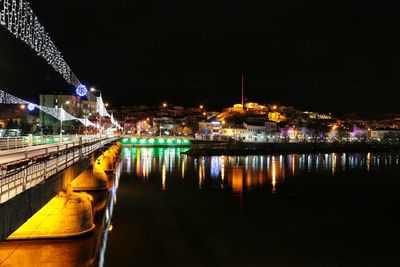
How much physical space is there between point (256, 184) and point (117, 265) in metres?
25.1

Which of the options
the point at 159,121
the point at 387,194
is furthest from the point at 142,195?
the point at 159,121

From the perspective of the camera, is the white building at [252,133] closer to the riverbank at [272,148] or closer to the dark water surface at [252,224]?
the riverbank at [272,148]

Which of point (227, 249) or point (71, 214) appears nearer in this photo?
point (71, 214)

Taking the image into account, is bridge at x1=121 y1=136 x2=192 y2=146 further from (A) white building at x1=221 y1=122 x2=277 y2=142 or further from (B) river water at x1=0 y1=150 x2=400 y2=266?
(B) river water at x1=0 y1=150 x2=400 y2=266

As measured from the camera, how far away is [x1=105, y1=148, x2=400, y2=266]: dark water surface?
16.5 metres

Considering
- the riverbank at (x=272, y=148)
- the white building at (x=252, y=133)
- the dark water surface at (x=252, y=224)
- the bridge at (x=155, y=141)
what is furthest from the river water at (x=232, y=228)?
the white building at (x=252, y=133)

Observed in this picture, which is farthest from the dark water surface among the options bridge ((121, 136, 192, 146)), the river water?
bridge ((121, 136, 192, 146))

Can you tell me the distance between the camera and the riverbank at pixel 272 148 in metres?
86.8

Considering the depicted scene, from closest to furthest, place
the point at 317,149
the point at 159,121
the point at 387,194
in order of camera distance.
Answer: the point at 387,194
the point at 317,149
the point at 159,121

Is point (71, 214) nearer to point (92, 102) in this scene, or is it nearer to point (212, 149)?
point (212, 149)

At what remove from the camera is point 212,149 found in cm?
8881

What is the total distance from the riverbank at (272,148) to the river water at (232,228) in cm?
4628

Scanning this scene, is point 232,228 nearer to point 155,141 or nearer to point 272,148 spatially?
point 272,148

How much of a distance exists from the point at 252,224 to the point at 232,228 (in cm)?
165
